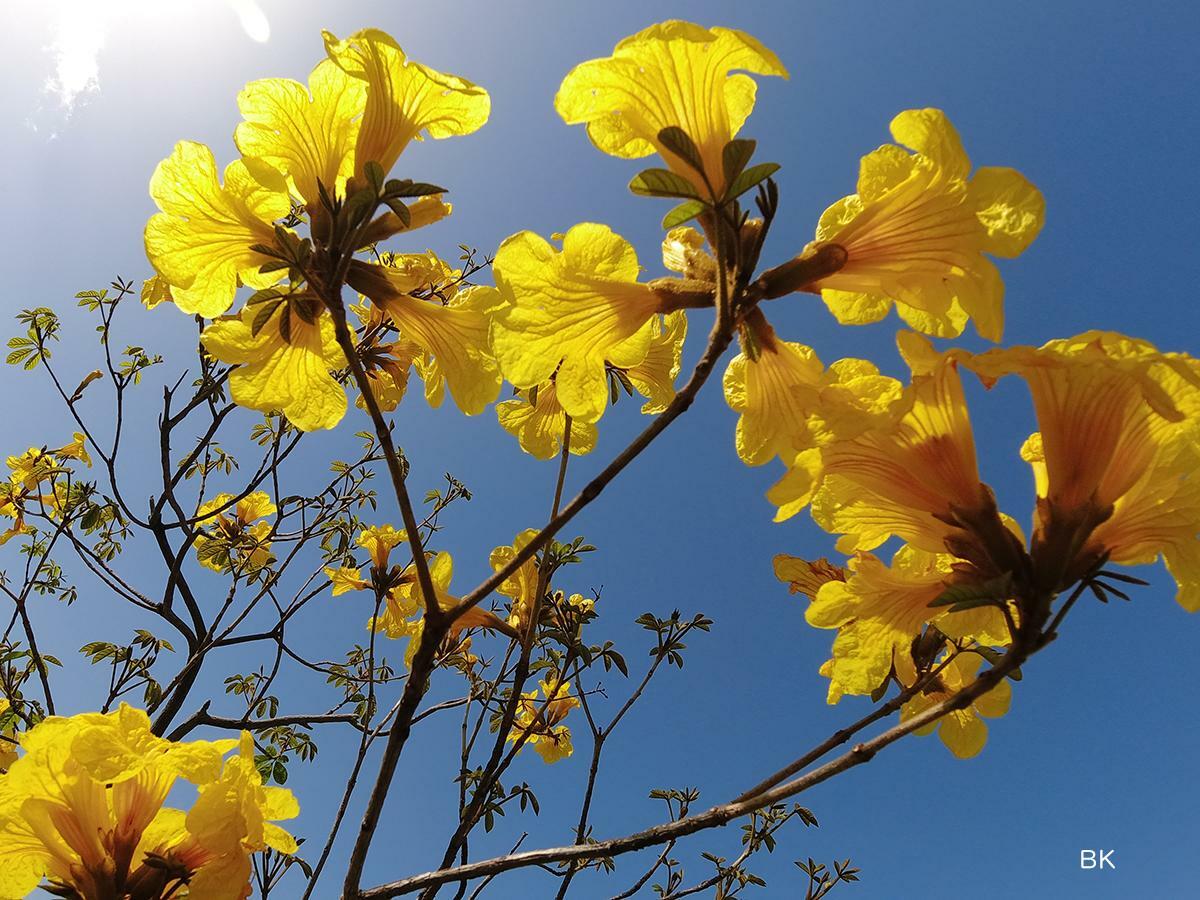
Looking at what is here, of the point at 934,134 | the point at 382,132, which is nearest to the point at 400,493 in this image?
the point at 382,132

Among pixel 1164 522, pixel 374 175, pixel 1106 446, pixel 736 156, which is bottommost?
pixel 1164 522

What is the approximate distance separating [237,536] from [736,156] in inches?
172

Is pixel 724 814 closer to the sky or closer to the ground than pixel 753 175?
closer to the ground

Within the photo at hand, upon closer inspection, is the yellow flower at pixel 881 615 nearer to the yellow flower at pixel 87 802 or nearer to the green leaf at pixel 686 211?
the green leaf at pixel 686 211

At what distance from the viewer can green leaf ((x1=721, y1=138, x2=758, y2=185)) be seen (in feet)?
3.89

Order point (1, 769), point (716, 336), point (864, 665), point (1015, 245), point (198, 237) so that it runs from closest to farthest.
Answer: point (716, 336), point (1015, 245), point (864, 665), point (198, 237), point (1, 769)

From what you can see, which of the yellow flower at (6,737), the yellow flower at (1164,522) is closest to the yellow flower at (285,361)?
the yellow flower at (1164,522)

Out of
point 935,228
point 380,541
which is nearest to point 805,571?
point 935,228

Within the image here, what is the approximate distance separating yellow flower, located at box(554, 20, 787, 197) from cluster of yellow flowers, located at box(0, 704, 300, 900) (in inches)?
66.0

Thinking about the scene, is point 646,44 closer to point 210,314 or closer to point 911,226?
point 911,226

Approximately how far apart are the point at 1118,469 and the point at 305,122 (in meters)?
1.91

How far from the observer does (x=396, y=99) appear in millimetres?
1647

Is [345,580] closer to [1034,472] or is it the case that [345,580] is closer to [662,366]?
[662,366]

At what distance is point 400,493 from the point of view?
1273 mm
